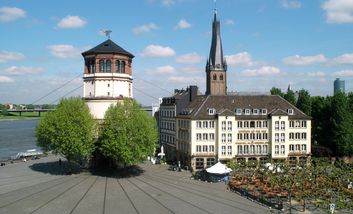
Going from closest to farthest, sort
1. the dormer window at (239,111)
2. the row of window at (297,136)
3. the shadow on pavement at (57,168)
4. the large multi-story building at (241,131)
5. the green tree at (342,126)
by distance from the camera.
Answer: 1. the shadow on pavement at (57,168)
2. the large multi-story building at (241,131)
3. the dormer window at (239,111)
4. the row of window at (297,136)
5. the green tree at (342,126)

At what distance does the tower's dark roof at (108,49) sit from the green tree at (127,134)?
777cm

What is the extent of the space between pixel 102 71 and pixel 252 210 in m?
28.8

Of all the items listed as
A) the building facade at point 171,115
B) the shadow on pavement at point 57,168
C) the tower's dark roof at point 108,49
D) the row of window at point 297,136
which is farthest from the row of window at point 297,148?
the shadow on pavement at point 57,168

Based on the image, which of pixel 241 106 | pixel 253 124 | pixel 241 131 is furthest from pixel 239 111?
pixel 241 131

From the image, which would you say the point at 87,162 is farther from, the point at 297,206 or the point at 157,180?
the point at 297,206

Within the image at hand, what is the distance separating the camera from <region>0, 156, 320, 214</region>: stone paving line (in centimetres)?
3362

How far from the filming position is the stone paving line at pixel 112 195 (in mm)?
33625

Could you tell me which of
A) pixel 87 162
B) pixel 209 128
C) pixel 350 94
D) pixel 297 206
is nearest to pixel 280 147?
pixel 209 128

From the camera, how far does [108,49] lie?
2105 inches

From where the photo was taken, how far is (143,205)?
34.8 m

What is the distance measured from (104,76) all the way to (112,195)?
1994 centimetres

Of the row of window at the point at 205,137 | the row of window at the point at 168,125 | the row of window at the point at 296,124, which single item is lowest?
the row of window at the point at 205,137

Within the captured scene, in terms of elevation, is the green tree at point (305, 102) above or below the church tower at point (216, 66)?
below

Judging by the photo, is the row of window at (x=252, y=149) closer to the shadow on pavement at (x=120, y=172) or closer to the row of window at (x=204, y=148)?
the row of window at (x=204, y=148)
